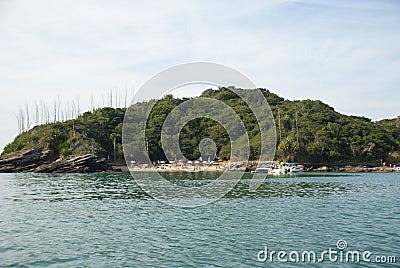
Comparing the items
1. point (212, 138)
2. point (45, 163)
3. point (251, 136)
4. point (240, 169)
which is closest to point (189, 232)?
point (45, 163)

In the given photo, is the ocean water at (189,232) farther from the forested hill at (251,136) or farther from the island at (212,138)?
the forested hill at (251,136)

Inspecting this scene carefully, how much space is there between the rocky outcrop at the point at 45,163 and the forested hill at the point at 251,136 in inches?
168

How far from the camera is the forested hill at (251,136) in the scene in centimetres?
8875

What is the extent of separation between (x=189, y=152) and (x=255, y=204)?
74.8m

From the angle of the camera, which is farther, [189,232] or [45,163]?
[45,163]

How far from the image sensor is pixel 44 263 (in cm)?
1247

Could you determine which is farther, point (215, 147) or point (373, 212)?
point (215, 147)

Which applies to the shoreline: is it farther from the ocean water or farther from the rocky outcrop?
the ocean water

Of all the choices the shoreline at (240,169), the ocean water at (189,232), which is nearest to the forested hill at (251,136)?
the shoreline at (240,169)

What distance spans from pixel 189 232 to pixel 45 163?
224 feet

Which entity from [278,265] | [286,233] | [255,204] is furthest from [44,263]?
[255,204]

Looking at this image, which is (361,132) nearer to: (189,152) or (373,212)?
(189,152)

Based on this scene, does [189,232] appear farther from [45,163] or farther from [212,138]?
[212,138]

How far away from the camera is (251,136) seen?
331 ft
